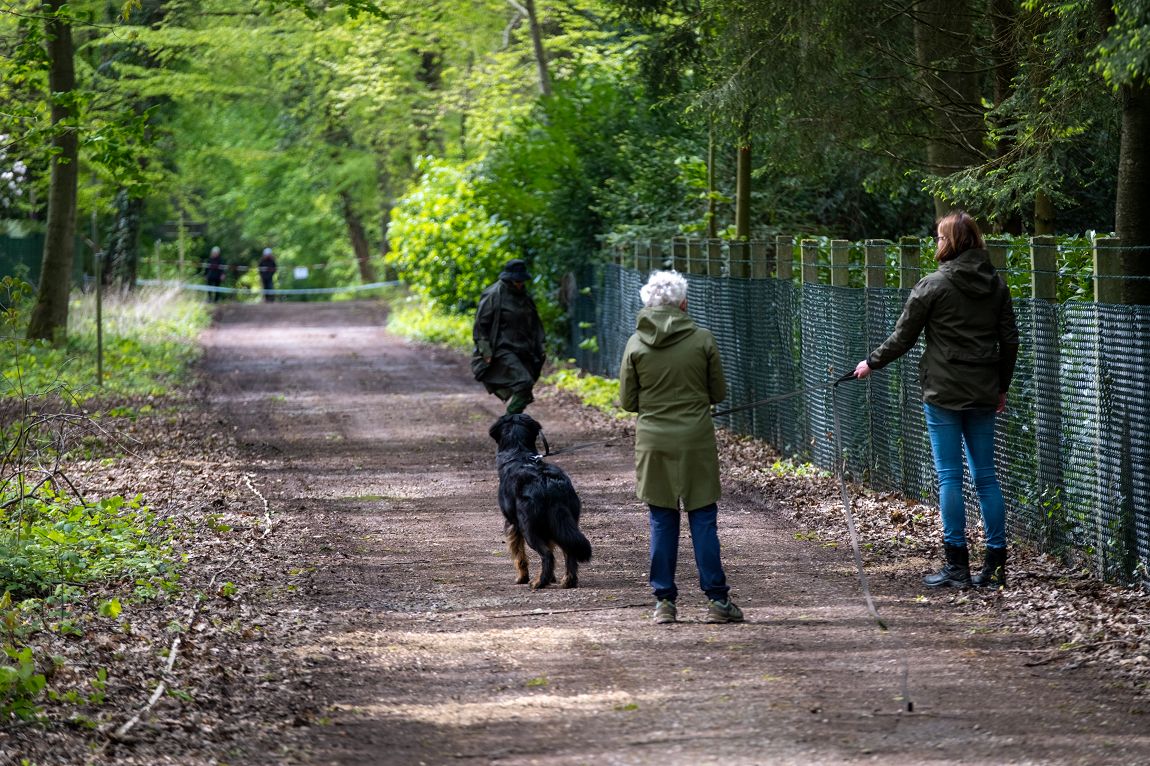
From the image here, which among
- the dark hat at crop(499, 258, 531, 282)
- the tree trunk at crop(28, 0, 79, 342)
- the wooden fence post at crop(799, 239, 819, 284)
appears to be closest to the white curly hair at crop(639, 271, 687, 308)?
the dark hat at crop(499, 258, 531, 282)

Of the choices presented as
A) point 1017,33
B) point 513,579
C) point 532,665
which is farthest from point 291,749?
point 1017,33

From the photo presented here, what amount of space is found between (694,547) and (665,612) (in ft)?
1.24

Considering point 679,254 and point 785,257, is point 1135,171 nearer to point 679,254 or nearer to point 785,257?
point 785,257

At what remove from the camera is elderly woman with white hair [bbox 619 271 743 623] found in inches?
309

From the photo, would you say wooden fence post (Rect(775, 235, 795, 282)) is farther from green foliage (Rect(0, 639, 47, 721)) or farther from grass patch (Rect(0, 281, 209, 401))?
green foliage (Rect(0, 639, 47, 721))

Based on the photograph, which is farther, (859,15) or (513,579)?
(859,15)

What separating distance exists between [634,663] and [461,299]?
23.9m

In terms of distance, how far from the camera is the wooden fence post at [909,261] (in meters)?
11.2

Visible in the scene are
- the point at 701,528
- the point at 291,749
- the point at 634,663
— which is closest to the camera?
the point at 291,749

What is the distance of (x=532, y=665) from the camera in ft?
23.1

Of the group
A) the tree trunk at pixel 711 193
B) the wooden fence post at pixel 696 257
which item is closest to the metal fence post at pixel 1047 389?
the wooden fence post at pixel 696 257

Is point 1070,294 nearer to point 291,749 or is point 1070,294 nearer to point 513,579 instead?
point 513,579

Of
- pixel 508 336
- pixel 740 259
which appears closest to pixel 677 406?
pixel 508 336

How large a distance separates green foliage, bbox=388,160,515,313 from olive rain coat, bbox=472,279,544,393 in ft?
43.8
